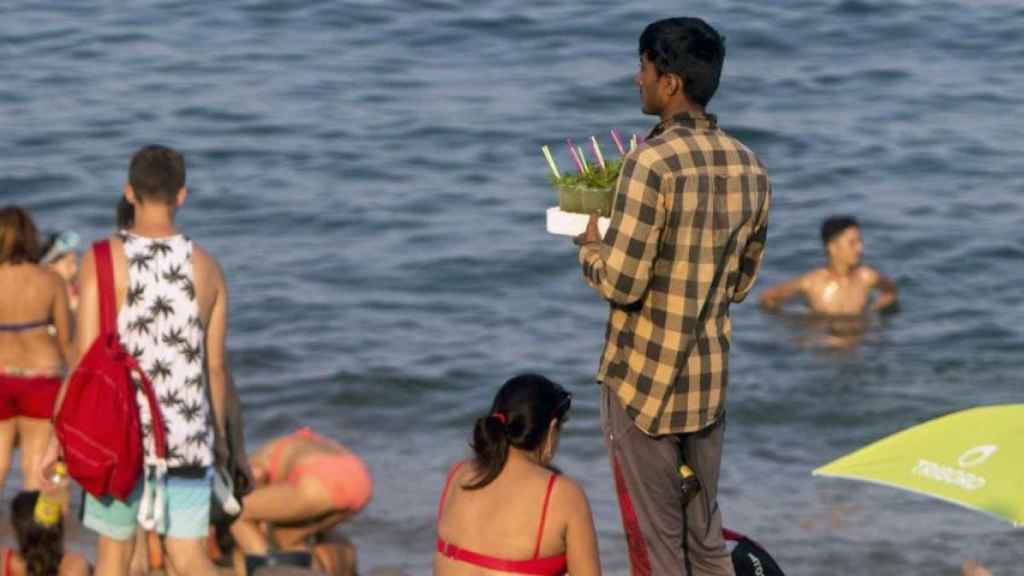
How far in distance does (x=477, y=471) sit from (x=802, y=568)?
12.5 ft

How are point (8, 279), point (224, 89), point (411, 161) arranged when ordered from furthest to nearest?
1. point (224, 89)
2. point (411, 161)
3. point (8, 279)

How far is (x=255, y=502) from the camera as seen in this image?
6938 millimetres

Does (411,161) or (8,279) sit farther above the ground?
(8,279)

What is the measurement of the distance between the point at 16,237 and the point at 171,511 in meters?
2.48

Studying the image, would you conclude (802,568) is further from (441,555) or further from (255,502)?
(441,555)

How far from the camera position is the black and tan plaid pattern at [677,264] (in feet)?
15.7

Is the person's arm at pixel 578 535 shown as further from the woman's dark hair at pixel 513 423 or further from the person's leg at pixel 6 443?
the person's leg at pixel 6 443

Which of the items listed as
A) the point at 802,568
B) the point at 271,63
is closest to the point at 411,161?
the point at 271,63

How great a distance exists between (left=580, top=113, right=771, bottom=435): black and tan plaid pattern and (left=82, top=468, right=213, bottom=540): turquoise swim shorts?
139cm

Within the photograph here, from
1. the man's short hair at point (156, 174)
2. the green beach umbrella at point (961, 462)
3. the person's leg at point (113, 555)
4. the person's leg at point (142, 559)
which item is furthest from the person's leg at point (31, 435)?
the green beach umbrella at point (961, 462)

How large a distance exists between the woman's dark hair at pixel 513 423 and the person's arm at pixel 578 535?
150 mm

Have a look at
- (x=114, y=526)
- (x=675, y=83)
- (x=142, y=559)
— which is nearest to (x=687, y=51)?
(x=675, y=83)

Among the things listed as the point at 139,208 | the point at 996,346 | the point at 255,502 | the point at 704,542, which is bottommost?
the point at 996,346

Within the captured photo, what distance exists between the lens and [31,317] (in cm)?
792
